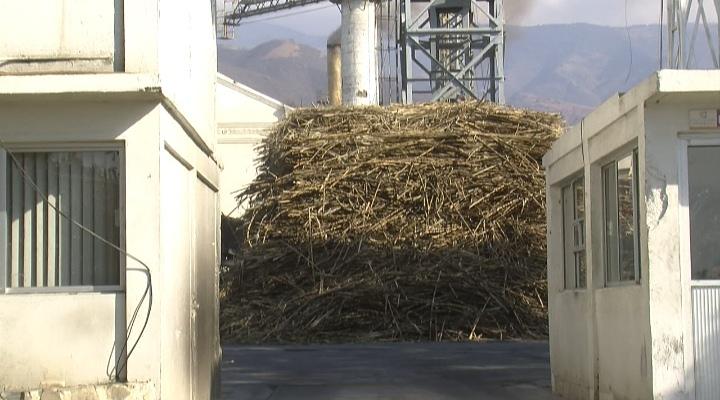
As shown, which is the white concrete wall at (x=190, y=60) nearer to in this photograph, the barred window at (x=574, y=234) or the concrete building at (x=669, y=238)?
the concrete building at (x=669, y=238)

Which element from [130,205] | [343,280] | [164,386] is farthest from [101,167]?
[343,280]

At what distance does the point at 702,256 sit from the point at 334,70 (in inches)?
1751

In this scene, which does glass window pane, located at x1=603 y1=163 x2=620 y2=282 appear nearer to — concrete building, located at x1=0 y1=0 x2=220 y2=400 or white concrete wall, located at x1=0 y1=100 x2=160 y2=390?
concrete building, located at x1=0 y1=0 x2=220 y2=400

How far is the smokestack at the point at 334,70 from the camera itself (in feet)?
176

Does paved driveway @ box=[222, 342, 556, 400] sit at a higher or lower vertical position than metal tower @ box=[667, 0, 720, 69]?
lower

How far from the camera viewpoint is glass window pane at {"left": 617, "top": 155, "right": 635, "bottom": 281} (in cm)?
1213

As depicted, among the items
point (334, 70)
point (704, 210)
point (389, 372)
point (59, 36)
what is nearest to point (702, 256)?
point (704, 210)

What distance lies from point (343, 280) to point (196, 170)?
12.7 meters

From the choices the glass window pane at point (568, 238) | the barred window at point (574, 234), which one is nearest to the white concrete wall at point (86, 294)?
the barred window at point (574, 234)

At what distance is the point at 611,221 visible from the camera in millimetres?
13070

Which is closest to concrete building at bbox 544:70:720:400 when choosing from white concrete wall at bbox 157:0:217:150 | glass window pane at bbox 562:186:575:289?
glass window pane at bbox 562:186:575:289

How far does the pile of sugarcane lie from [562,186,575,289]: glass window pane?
984cm

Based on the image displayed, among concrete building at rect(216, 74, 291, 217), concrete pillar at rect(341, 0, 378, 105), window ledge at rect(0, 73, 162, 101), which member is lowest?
window ledge at rect(0, 73, 162, 101)

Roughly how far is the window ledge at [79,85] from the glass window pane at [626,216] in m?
4.63
